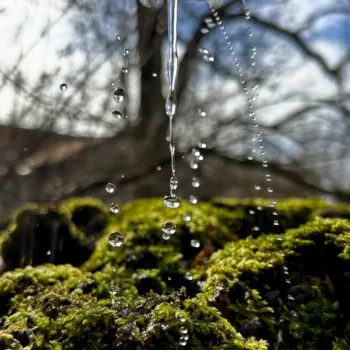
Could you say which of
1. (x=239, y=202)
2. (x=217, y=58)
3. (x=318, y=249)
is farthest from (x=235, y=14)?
(x=318, y=249)

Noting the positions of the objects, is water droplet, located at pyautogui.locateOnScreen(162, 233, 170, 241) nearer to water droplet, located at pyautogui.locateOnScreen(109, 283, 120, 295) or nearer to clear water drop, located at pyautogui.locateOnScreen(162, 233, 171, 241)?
clear water drop, located at pyautogui.locateOnScreen(162, 233, 171, 241)

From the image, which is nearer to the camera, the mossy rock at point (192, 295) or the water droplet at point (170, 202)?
the mossy rock at point (192, 295)

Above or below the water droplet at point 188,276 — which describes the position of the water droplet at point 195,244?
above

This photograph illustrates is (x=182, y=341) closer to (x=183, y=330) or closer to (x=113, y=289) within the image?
(x=183, y=330)

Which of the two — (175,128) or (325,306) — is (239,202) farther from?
(175,128)

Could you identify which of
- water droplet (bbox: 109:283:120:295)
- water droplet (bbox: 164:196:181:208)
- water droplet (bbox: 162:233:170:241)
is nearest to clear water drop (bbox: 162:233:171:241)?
water droplet (bbox: 162:233:170:241)

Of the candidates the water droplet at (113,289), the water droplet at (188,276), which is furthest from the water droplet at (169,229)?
the water droplet at (113,289)

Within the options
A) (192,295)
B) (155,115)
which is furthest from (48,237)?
(155,115)

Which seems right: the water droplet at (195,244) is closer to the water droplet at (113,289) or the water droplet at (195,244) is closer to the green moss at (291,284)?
the green moss at (291,284)
